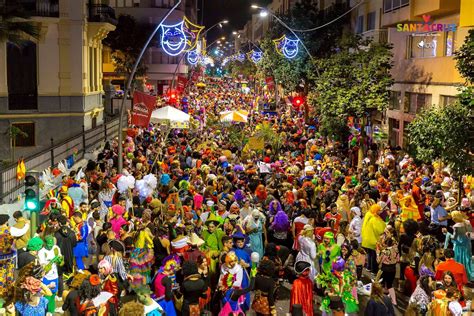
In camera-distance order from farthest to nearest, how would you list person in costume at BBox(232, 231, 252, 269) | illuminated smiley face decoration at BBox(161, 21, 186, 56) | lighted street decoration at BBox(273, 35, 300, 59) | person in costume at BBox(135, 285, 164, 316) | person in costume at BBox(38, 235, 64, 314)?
lighted street decoration at BBox(273, 35, 300, 59) → illuminated smiley face decoration at BBox(161, 21, 186, 56) → person in costume at BBox(232, 231, 252, 269) → person in costume at BBox(38, 235, 64, 314) → person in costume at BBox(135, 285, 164, 316)

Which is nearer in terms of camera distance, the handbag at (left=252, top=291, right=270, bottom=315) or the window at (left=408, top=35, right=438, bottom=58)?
the handbag at (left=252, top=291, right=270, bottom=315)

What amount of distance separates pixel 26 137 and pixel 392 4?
55.7 ft

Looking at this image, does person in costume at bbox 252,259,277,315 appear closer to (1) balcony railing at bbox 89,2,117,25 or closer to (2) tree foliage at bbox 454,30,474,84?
(2) tree foliage at bbox 454,30,474,84

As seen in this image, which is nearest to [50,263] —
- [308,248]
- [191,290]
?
[191,290]

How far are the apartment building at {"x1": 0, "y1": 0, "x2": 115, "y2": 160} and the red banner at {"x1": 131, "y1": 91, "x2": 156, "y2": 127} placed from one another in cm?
872

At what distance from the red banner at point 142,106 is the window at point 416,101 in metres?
12.1

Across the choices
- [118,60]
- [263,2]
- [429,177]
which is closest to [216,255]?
[429,177]

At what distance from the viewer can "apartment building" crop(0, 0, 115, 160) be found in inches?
1009

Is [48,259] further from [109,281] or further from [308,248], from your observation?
[308,248]

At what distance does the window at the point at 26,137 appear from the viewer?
85.2 ft

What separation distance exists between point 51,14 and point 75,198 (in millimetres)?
14127

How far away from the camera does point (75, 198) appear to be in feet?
45.3

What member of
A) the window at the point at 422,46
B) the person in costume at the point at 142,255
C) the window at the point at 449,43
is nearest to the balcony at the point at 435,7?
the window at the point at 449,43

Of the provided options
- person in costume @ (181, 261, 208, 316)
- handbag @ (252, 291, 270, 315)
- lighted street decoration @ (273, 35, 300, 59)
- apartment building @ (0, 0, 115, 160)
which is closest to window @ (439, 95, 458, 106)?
lighted street decoration @ (273, 35, 300, 59)
